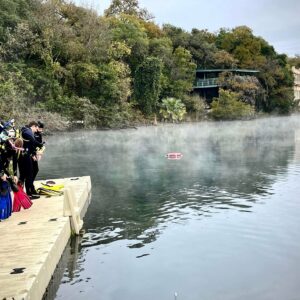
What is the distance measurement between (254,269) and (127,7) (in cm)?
7943

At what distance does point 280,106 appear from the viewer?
88.6 meters

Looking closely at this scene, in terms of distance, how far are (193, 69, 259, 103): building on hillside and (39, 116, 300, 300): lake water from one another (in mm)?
53845

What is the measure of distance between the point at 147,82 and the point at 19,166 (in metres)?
49.2

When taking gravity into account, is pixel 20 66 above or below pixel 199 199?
above

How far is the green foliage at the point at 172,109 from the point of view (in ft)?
209

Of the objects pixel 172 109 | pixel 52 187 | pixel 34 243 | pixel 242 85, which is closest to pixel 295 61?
pixel 242 85

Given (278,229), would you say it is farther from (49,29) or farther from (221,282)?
(49,29)

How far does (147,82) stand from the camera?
60.1m

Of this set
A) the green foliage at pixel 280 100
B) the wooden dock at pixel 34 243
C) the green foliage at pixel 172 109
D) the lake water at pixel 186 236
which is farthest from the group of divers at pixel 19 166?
the green foliage at pixel 280 100

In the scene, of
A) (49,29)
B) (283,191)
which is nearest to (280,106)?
(49,29)

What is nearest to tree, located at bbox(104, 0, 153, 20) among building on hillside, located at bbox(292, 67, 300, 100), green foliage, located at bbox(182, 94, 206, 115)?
green foliage, located at bbox(182, 94, 206, 115)

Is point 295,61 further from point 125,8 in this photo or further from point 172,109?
point 172,109

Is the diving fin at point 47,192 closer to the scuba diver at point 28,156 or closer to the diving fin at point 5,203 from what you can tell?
the scuba diver at point 28,156

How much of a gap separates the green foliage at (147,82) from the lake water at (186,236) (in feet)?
126
